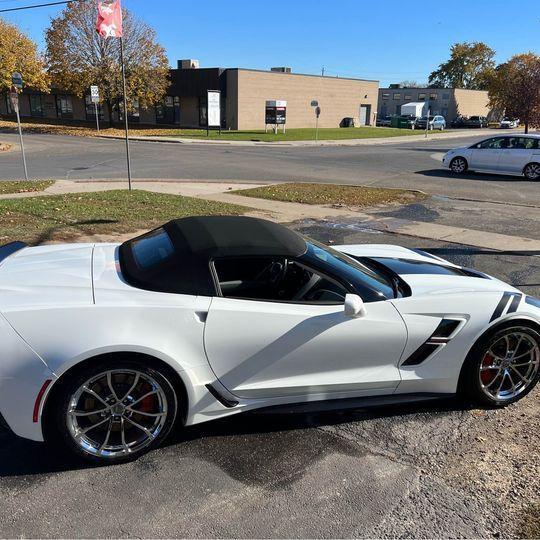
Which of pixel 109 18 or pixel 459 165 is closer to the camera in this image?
pixel 109 18

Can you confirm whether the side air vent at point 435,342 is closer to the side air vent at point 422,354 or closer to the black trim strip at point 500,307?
the side air vent at point 422,354

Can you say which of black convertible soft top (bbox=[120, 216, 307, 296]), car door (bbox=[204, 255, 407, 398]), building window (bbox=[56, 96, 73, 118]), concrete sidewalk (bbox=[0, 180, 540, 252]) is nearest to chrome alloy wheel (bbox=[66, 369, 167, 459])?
car door (bbox=[204, 255, 407, 398])

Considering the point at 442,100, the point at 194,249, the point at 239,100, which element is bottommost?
the point at 194,249

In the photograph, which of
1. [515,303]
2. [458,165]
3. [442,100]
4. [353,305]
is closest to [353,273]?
[353,305]

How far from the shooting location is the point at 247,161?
22406 mm

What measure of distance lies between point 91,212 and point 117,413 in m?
7.59

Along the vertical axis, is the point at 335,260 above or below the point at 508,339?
above

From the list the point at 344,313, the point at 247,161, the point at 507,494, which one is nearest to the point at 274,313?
the point at 344,313

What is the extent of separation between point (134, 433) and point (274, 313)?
1.07 metres

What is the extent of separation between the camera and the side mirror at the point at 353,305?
9.96 feet

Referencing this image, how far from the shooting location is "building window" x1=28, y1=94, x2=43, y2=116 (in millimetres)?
56938

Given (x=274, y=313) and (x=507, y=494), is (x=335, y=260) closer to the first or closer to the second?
(x=274, y=313)

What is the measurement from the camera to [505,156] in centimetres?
1781

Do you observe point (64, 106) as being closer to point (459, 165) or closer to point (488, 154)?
point (459, 165)
